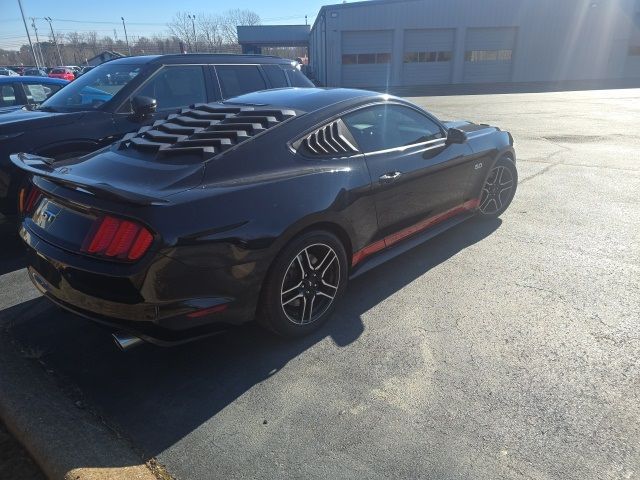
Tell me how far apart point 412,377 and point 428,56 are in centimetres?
3449

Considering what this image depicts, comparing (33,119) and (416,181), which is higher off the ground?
(33,119)

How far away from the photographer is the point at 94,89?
17.0 feet

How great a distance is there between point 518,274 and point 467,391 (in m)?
1.71

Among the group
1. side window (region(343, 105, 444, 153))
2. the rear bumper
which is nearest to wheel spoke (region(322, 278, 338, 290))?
the rear bumper

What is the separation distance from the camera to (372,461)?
6.80ft

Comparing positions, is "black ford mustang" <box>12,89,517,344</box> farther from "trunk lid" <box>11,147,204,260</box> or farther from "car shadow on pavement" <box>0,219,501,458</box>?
"car shadow on pavement" <box>0,219,501,458</box>

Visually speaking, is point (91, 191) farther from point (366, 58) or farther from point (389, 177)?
point (366, 58)

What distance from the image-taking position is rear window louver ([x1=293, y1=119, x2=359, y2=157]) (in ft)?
10.1

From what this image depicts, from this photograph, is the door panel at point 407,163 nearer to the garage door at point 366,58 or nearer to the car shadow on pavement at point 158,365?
the car shadow on pavement at point 158,365

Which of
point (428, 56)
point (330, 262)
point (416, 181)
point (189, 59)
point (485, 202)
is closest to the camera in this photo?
point (330, 262)

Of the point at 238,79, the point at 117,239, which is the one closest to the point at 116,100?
the point at 238,79

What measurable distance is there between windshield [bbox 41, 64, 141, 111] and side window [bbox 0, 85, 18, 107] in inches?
119

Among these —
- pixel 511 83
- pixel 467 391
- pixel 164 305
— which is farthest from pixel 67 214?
pixel 511 83

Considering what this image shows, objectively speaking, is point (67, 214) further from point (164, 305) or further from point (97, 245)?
point (164, 305)
